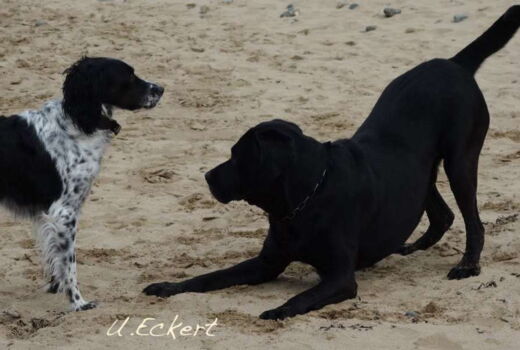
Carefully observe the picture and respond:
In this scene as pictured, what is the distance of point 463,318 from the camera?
5422mm

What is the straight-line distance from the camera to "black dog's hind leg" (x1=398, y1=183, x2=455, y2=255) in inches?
271

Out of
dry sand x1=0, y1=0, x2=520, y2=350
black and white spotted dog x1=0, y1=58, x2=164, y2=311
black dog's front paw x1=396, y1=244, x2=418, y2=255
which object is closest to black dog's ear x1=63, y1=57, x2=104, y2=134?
black and white spotted dog x1=0, y1=58, x2=164, y2=311

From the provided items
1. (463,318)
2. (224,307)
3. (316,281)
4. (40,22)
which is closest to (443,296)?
(463,318)

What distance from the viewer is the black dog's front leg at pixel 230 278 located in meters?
6.05

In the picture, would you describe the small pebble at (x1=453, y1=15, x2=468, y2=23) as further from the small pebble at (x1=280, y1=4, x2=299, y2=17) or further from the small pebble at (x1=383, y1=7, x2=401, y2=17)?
the small pebble at (x1=280, y1=4, x2=299, y2=17)

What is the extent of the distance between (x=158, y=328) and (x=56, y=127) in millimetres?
1544

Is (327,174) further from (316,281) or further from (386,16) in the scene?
(386,16)

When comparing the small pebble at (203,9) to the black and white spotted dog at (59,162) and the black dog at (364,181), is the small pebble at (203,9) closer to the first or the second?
the black dog at (364,181)

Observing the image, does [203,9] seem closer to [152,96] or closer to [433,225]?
[152,96]

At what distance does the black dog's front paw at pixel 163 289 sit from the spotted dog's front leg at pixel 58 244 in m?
0.41
